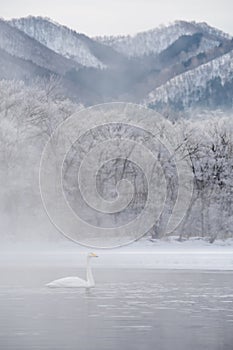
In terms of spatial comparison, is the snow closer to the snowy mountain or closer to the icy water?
the icy water

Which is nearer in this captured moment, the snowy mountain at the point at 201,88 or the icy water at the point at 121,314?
the icy water at the point at 121,314

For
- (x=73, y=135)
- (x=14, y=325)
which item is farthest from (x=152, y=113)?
(x=14, y=325)

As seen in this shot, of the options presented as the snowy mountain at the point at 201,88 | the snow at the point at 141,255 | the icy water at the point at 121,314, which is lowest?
the icy water at the point at 121,314

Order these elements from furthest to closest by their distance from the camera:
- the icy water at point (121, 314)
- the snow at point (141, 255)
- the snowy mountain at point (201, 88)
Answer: the snowy mountain at point (201, 88), the snow at point (141, 255), the icy water at point (121, 314)

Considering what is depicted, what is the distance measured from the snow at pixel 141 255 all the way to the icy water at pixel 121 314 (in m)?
10.5

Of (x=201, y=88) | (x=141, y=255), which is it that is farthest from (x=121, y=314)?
(x=201, y=88)

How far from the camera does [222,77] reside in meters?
185

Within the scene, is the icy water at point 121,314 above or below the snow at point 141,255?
below

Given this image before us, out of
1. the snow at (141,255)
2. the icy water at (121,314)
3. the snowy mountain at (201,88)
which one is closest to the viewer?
the icy water at (121,314)

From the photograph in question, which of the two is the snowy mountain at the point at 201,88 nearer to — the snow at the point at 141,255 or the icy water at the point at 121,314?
the snow at the point at 141,255

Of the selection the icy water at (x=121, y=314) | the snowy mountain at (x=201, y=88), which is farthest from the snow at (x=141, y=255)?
the snowy mountain at (x=201, y=88)

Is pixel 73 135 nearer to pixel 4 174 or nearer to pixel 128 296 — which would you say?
pixel 4 174

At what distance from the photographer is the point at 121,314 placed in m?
21.4

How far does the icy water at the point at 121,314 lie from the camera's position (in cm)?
1709
